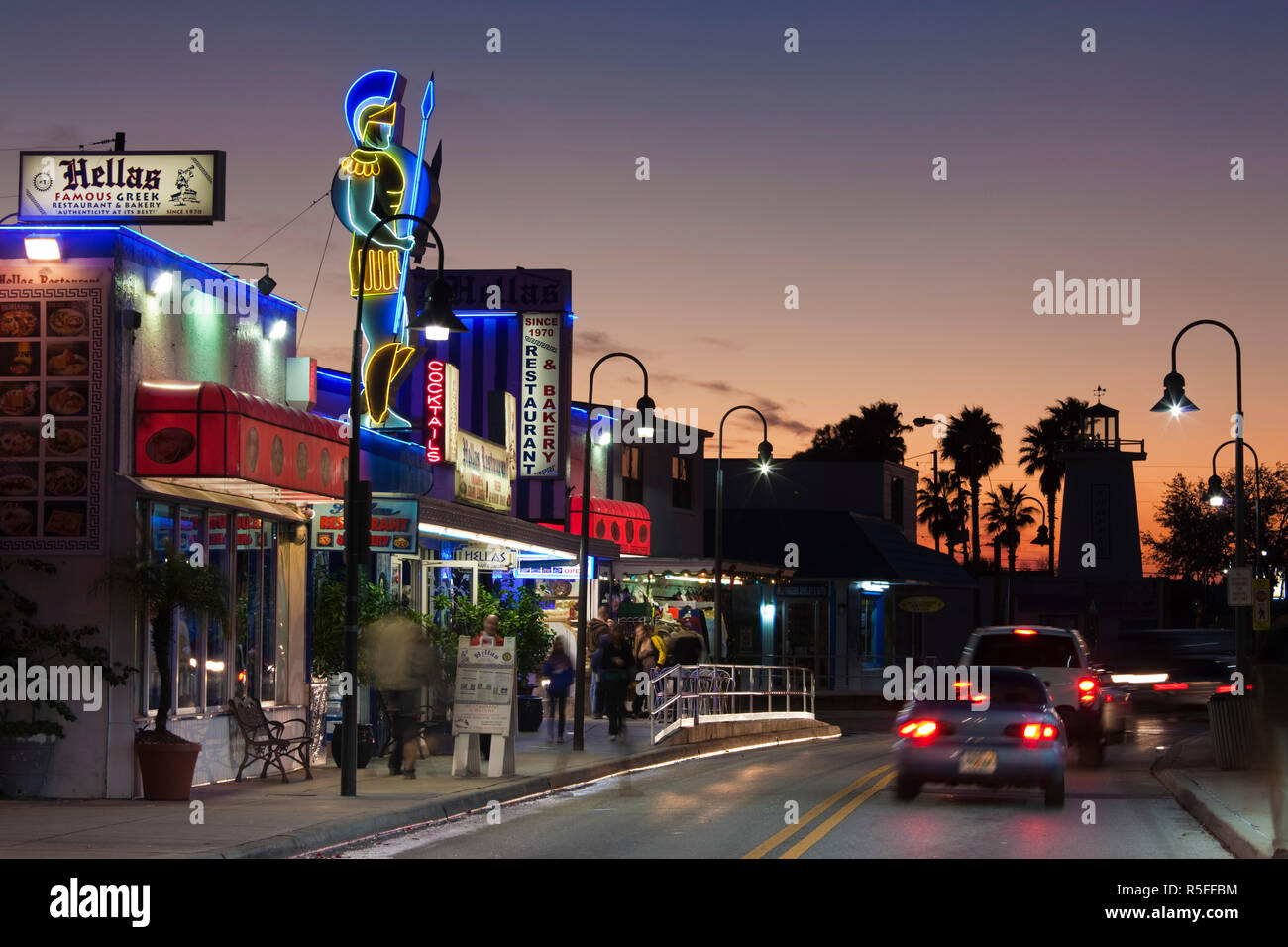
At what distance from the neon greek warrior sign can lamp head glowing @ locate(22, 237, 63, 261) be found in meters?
7.44

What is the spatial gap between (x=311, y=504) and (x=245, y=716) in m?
3.81

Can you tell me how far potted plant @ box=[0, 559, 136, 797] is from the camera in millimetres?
17578

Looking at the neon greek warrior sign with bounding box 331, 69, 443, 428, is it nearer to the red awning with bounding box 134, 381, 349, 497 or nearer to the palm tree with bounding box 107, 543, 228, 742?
the red awning with bounding box 134, 381, 349, 497

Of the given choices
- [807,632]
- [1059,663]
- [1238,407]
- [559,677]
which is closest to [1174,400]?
[1238,407]

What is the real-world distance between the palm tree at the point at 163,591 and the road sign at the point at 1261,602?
63.3 feet

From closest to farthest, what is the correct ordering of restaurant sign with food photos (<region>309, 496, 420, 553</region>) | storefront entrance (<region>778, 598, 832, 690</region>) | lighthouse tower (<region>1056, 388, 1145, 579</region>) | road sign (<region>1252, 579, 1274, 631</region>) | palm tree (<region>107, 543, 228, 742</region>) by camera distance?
1. palm tree (<region>107, 543, 228, 742</region>)
2. restaurant sign with food photos (<region>309, 496, 420, 553</region>)
3. road sign (<region>1252, 579, 1274, 631</region>)
4. storefront entrance (<region>778, 598, 832, 690</region>)
5. lighthouse tower (<region>1056, 388, 1145, 579</region>)

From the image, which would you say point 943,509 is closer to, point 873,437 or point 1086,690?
point 873,437

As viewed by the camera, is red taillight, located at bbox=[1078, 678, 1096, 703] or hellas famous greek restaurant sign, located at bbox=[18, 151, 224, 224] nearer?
hellas famous greek restaurant sign, located at bbox=[18, 151, 224, 224]

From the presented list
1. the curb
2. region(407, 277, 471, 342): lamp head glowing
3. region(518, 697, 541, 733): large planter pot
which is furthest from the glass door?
region(407, 277, 471, 342): lamp head glowing

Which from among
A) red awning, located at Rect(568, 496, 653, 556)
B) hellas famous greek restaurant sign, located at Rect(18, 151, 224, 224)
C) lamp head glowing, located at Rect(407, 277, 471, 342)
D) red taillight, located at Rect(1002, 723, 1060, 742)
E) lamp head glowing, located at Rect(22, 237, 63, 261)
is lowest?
red taillight, located at Rect(1002, 723, 1060, 742)

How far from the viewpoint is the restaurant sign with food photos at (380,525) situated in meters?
22.5
